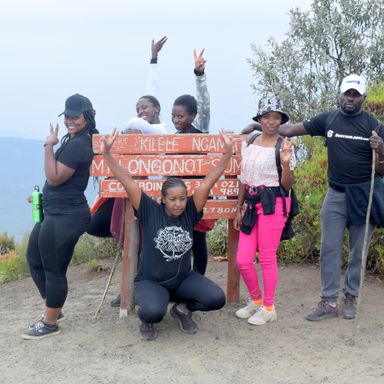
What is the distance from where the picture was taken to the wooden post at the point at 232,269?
5883 millimetres

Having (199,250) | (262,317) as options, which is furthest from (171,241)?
(262,317)

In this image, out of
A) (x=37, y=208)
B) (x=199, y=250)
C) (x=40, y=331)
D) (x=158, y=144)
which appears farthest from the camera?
(x=199, y=250)

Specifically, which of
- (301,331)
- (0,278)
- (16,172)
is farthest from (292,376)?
(16,172)

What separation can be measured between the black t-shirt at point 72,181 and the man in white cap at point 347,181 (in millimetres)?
1505

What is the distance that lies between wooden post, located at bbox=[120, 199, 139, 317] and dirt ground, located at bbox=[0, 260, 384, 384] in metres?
0.13

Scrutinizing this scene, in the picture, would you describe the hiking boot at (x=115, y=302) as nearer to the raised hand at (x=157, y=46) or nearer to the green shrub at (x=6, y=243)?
the raised hand at (x=157, y=46)

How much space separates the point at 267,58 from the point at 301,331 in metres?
6.32

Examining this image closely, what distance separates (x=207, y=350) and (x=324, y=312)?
3.89ft

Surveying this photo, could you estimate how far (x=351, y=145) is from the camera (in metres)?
5.17

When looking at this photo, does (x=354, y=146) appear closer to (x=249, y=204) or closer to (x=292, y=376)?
(x=249, y=204)

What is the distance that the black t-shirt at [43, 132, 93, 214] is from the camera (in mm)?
5020

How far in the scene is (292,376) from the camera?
439 centimetres

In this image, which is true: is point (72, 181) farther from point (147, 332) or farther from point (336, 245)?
point (336, 245)

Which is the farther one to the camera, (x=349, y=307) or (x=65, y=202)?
(x=349, y=307)
